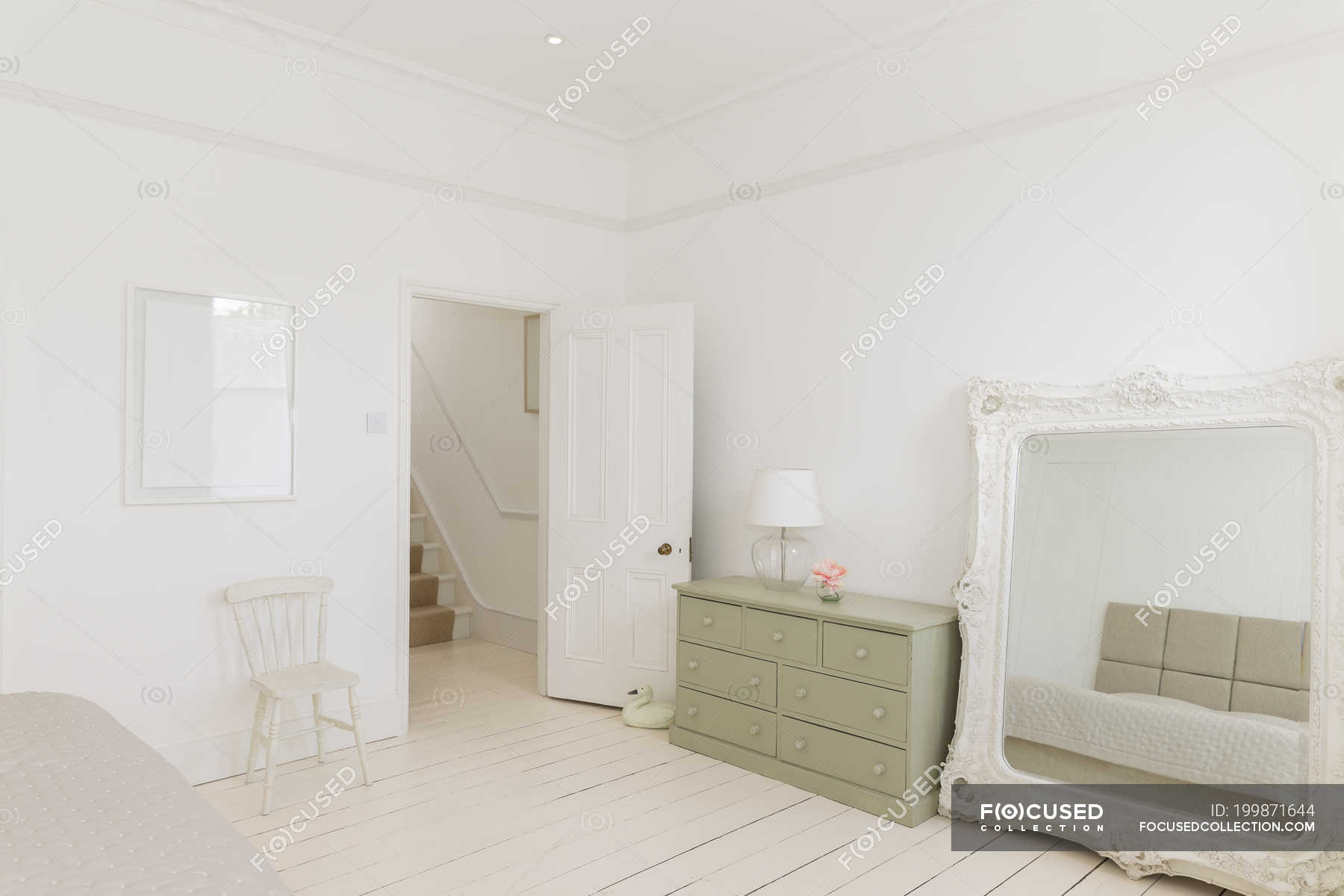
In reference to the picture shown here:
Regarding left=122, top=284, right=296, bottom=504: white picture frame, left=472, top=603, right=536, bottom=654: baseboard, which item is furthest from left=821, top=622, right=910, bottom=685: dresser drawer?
left=472, top=603, right=536, bottom=654: baseboard

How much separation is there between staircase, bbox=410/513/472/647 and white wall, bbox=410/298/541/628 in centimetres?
13

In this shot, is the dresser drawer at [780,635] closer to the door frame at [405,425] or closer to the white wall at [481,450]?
the door frame at [405,425]

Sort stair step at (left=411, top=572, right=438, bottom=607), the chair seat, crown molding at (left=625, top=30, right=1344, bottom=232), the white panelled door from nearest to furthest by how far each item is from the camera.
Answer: crown molding at (left=625, top=30, right=1344, bottom=232), the chair seat, the white panelled door, stair step at (left=411, top=572, right=438, bottom=607)

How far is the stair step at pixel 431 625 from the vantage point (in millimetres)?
5961

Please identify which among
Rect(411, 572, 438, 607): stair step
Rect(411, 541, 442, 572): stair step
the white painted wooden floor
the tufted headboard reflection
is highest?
the tufted headboard reflection

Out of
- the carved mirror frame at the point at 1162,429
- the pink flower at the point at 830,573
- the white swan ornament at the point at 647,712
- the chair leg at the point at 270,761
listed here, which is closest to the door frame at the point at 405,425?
the chair leg at the point at 270,761

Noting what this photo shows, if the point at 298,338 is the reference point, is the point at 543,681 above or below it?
below

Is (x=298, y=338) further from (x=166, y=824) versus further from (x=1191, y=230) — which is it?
(x=1191, y=230)

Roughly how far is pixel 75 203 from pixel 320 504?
1521 mm

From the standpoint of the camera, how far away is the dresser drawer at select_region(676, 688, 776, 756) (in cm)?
371

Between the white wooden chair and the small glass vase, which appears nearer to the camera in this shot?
the white wooden chair

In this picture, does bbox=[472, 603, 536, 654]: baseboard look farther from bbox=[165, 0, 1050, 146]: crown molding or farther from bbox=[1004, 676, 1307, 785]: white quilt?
bbox=[1004, 676, 1307, 785]: white quilt


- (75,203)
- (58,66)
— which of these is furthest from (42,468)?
(58,66)

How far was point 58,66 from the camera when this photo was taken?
3.22m
